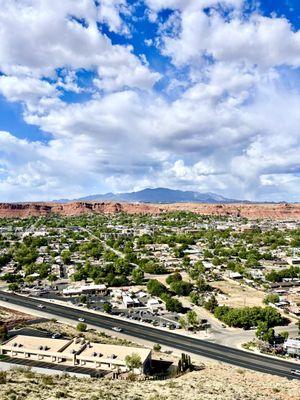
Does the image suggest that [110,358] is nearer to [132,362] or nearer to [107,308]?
[132,362]

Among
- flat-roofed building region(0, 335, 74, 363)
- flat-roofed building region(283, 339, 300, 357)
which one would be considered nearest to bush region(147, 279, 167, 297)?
flat-roofed building region(283, 339, 300, 357)

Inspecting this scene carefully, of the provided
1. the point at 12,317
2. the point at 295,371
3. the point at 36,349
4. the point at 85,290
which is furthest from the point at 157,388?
the point at 85,290

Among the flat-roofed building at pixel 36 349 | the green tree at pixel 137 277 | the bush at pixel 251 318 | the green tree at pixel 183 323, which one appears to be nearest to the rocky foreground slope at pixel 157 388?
the flat-roofed building at pixel 36 349

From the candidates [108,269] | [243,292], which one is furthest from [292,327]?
[108,269]

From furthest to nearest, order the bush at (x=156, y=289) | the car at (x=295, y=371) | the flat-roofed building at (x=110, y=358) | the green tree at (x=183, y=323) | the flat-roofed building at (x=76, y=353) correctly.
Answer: the bush at (x=156, y=289)
the green tree at (x=183, y=323)
the car at (x=295, y=371)
the flat-roofed building at (x=76, y=353)
the flat-roofed building at (x=110, y=358)

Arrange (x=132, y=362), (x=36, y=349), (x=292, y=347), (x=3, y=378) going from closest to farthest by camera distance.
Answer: (x=3, y=378)
(x=132, y=362)
(x=36, y=349)
(x=292, y=347)

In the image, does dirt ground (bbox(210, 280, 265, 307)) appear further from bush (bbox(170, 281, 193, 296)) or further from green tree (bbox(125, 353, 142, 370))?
green tree (bbox(125, 353, 142, 370))

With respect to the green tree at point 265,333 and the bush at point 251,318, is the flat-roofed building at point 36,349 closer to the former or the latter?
the green tree at point 265,333

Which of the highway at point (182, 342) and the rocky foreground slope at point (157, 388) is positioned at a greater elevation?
the rocky foreground slope at point (157, 388)
